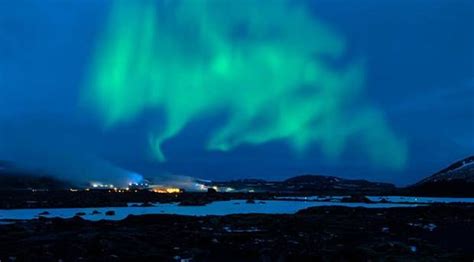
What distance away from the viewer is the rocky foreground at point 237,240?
35.1m

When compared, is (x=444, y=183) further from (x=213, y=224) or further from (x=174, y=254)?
(x=174, y=254)

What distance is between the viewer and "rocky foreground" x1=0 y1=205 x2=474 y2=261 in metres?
35.1

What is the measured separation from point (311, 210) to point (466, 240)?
38377 millimetres

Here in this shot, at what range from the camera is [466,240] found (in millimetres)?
45000

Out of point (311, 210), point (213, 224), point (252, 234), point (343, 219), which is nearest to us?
point (252, 234)

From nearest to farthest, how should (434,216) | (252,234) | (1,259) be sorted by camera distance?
(1,259) < (252,234) < (434,216)

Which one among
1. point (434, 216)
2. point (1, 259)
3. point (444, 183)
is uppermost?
point (444, 183)

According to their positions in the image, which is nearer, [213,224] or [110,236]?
[110,236]

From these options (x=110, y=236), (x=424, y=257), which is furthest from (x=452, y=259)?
(x=110, y=236)

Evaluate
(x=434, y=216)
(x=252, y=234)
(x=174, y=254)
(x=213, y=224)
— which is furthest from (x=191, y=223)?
(x=434, y=216)

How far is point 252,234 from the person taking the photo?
1889 inches

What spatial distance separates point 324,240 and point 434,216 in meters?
35.4

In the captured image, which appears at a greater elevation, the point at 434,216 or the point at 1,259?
the point at 434,216

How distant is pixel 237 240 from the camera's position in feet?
144
